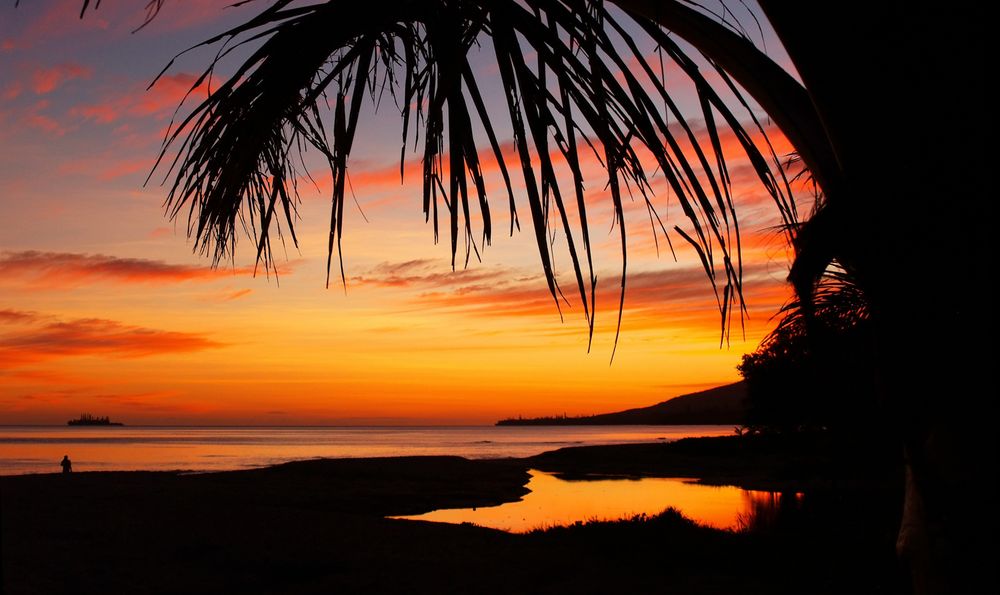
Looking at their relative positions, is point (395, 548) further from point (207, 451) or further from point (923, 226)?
point (207, 451)

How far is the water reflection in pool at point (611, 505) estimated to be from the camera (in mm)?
20391

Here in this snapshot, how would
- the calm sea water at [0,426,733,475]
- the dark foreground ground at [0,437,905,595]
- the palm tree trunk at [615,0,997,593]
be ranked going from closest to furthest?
the palm tree trunk at [615,0,997,593]
the dark foreground ground at [0,437,905,595]
the calm sea water at [0,426,733,475]

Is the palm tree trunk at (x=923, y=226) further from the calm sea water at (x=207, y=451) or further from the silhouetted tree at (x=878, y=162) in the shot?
the calm sea water at (x=207, y=451)

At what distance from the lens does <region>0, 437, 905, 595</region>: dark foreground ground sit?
11.5 m

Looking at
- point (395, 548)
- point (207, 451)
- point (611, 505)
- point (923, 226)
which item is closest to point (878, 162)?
point (923, 226)

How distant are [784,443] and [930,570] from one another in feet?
147

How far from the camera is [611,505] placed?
939 inches

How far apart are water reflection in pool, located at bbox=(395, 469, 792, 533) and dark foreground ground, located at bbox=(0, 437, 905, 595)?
1174mm

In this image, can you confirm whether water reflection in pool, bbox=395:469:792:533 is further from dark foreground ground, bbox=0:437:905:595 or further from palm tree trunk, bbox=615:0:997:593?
palm tree trunk, bbox=615:0:997:593

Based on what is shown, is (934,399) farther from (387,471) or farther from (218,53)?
(387,471)

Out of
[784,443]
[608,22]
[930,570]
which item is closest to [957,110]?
[608,22]

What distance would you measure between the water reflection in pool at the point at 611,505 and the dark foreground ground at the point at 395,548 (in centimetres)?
117

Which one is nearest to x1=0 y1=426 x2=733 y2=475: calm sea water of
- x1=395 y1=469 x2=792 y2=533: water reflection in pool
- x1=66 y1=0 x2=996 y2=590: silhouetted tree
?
x1=395 y1=469 x2=792 y2=533: water reflection in pool

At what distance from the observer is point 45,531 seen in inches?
645
